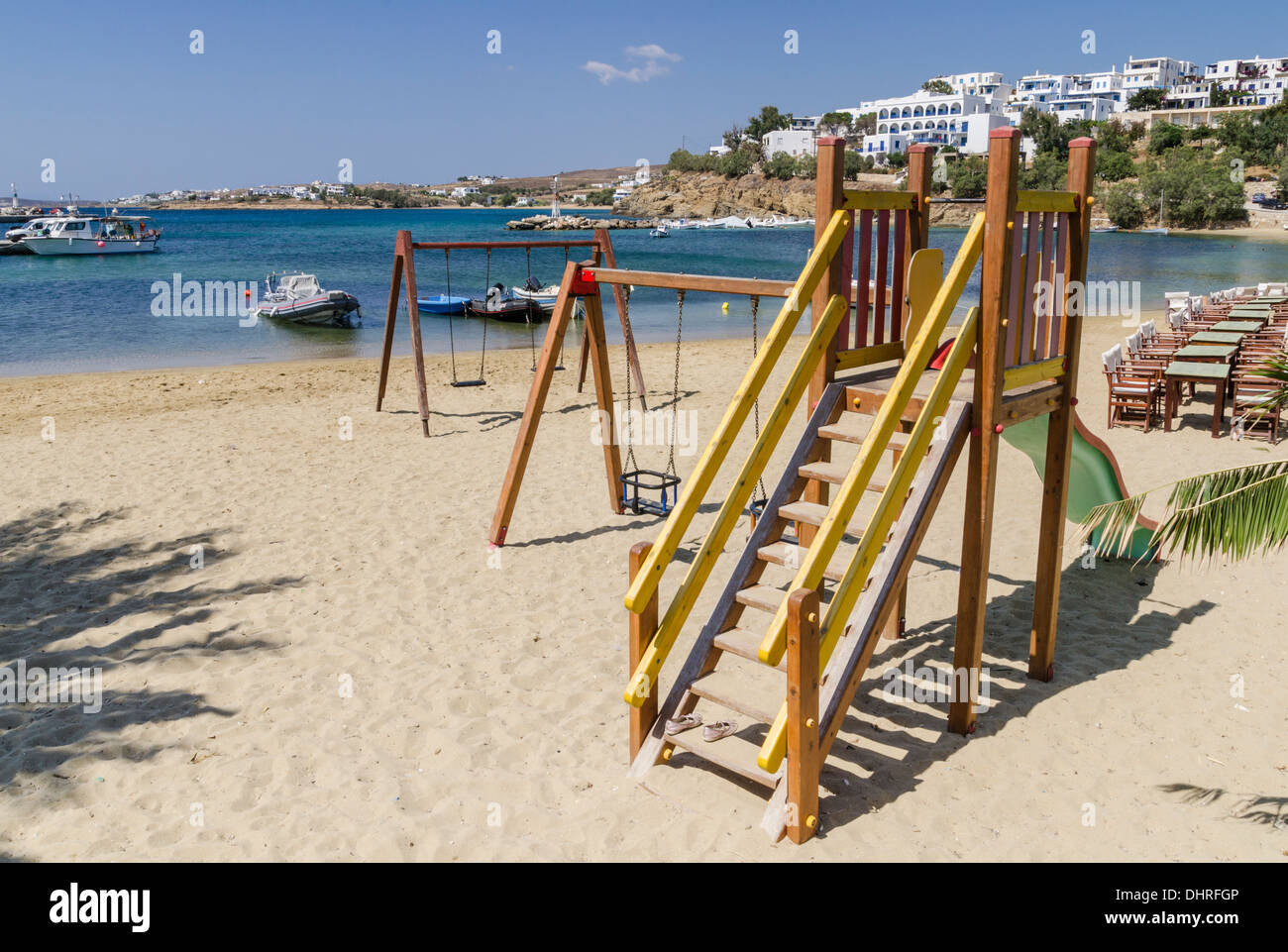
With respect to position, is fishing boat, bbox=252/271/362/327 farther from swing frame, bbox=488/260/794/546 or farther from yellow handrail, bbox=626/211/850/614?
yellow handrail, bbox=626/211/850/614

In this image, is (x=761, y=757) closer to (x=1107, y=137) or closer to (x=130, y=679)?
(x=130, y=679)

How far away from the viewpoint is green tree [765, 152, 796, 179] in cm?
12131

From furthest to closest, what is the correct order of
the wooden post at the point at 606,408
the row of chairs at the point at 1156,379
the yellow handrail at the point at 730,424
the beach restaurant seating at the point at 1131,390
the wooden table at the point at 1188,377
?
the beach restaurant seating at the point at 1131,390 → the row of chairs at the point at 1156,379 → the wooden table at the point at 1188,377 → the wooden post at the point at 606,408 → the yellow handrail at the point at 730,424

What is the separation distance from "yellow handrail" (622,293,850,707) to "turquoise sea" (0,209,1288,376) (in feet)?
62.3

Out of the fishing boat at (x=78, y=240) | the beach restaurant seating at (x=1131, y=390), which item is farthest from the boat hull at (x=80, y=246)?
the beach restaurant seating at (x=1131, y=390)

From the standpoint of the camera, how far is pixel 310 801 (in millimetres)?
4621

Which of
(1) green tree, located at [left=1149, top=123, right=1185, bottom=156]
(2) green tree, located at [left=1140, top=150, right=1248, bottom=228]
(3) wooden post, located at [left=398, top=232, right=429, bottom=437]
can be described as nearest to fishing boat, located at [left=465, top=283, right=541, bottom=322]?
(3) wooden post, located at [left=398, top=232, right=429, bottom=437]

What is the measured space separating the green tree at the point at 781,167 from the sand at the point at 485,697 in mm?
117811

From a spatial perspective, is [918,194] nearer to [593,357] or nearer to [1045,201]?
[1045,201]

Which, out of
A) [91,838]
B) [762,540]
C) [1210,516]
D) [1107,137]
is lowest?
[91,838]

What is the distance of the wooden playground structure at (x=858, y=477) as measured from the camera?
4398 mm

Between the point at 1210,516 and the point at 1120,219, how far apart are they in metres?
82.5

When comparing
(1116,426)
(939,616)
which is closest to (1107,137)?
(1116,426)

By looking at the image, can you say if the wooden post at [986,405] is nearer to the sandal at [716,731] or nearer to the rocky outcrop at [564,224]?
the sandal at [716,731]
